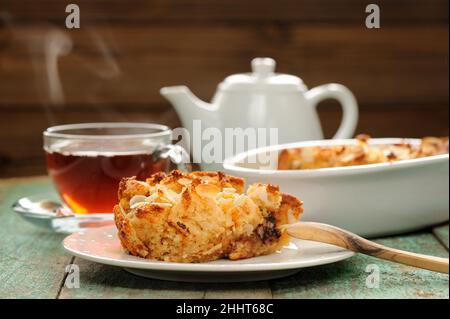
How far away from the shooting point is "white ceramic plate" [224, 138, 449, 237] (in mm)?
1017

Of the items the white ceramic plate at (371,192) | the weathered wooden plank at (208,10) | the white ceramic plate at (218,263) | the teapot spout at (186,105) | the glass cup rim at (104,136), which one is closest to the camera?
the white ceramic plate at (218,263)

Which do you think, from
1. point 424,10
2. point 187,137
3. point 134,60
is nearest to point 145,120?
point 134,60

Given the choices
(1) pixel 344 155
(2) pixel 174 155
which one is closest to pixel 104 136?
(2) pixel 174 155

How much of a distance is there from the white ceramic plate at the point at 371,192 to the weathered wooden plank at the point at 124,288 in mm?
276

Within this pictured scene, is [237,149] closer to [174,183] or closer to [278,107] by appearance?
[278,107]

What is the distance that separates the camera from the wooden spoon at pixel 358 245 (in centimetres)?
76

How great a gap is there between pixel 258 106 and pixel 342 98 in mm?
213

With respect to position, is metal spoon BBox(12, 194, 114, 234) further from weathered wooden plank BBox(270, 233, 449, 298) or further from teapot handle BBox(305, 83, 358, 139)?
teapot handle BBox(305, 83, 358, 139)

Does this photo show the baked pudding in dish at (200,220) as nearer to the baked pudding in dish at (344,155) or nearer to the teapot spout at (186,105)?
the baked pudding in dish at (344,155)

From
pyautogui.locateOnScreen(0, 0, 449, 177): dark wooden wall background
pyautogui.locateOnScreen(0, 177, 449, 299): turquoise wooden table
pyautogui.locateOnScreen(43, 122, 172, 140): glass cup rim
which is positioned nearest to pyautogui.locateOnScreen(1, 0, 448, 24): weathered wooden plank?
pyautogui.locateOnScreen(0, 0, 449, 177): dark wooden wall background

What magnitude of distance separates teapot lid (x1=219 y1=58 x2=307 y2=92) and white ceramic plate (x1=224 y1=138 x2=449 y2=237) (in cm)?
40

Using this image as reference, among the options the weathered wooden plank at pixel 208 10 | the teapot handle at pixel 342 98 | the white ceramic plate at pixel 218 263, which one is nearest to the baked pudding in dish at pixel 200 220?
the white ceramic plate at pixel 218 263

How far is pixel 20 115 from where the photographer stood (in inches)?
82.9
